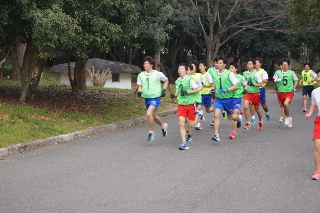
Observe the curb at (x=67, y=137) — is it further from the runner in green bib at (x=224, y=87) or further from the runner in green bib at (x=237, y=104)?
the runner in green bib at (x=237, y=104)

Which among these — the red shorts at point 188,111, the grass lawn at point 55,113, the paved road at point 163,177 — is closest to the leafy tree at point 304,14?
the grass lawn at point 55,113

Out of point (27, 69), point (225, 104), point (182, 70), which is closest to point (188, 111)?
point (182, 70)

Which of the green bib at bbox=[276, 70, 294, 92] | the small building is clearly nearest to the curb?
the green bib at bbox=[276, 70, 294, 92]

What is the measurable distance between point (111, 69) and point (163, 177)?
2769 cm

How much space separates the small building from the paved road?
75.0 ft

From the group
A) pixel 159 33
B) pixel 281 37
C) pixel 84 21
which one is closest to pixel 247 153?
pixel 84 21

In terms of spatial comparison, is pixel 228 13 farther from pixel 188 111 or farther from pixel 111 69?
pixel 188 111

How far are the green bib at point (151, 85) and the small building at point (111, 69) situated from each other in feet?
71.4

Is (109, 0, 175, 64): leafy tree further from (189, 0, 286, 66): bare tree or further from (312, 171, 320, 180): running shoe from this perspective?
(189, 0, 286, 66): bare tree

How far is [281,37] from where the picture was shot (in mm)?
44438

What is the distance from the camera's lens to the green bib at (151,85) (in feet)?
38.4

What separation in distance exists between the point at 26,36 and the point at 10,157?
634cm

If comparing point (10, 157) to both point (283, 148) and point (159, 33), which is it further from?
point (159, 33)

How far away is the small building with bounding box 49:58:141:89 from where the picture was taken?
34.8 metres
